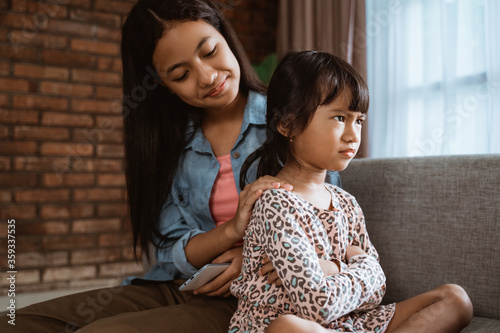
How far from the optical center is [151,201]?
1260 millimetres

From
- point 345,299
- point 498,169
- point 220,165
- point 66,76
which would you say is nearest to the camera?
point 345,299

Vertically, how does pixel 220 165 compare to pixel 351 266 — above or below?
above

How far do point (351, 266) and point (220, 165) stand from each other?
1.64 feet

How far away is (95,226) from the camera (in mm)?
2674

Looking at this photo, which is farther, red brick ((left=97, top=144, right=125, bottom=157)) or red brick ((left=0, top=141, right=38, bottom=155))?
red brick ((left=97, top=144, right=125, bottom=157))

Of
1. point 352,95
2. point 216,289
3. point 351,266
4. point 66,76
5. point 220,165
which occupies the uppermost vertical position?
point 66,76

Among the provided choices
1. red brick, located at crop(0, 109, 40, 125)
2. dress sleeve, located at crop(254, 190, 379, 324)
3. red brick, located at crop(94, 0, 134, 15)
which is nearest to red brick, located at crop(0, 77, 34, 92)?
red brick, located at crop(0, 109, 40, 125)

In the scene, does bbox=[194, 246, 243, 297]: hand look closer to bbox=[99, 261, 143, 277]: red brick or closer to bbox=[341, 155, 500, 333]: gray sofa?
bbox=[341, 155, 500, 333]: gray sofa

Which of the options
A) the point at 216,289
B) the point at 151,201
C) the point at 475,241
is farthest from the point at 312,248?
the point at 151,201

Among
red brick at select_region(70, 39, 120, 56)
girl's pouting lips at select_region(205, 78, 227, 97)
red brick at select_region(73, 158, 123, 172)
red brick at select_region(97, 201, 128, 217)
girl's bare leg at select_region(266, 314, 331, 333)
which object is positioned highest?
red brick at select_region(70, 39, 120, 56)

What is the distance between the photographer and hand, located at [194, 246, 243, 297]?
105 centimetres

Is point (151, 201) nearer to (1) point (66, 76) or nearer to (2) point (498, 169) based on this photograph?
(2) point (498, 169)

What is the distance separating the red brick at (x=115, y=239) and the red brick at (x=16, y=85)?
94cm

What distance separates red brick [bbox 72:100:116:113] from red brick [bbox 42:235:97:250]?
0.74 metres
